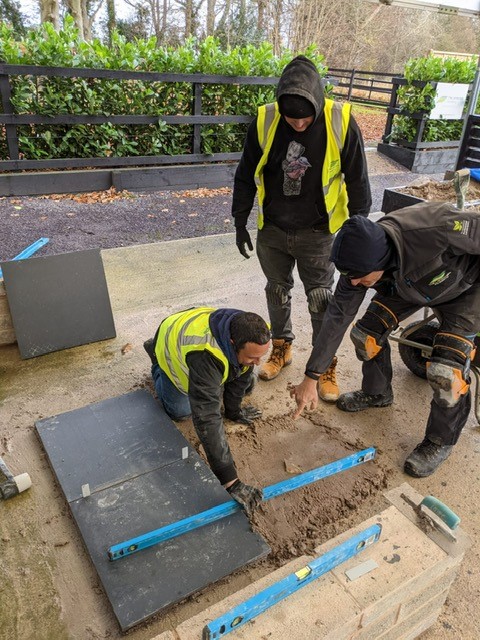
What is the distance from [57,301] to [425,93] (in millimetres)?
8496

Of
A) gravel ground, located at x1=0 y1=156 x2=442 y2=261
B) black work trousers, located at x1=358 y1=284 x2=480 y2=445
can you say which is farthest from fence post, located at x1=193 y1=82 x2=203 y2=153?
black work trousers, located at x1=358 y1=284 x2=480 y2=445

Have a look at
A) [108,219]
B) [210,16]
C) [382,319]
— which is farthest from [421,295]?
[210,16]

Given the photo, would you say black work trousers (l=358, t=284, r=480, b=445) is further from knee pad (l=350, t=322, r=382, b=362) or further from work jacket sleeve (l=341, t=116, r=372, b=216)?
work jacket sleeve (l=341, t=116, r=372, b=216)

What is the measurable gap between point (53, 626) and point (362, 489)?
5.09ft

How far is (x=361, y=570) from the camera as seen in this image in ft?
5.58

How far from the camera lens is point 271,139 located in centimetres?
285

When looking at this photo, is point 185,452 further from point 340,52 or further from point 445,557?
point 340,52

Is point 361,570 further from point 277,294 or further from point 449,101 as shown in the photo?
point 449,101

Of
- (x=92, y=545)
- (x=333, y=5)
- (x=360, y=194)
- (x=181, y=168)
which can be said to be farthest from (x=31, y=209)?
(x=333, y=5)

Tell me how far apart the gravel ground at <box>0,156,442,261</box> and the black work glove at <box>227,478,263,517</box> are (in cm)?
362

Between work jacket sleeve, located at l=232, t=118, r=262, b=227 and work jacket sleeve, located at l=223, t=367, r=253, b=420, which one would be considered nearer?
work jacket sleeve, located at l=223, t=367, r=253, b=420

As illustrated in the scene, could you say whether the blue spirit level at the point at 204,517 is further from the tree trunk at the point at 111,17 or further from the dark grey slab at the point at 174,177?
the tree trunk at the point at 111,17

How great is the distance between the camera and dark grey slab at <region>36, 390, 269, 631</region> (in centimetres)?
197

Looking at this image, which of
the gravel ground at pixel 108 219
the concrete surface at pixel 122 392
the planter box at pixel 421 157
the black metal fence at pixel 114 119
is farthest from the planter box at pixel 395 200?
the planter box at pixel 421 157
